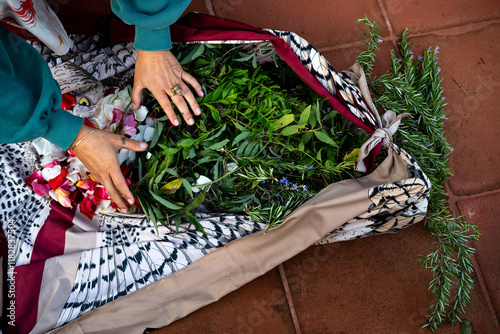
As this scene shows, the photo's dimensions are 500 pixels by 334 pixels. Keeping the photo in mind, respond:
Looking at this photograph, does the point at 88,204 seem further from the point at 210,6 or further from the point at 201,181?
the point at 210,6

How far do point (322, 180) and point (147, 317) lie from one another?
818 millimetres

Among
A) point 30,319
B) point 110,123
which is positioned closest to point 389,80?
point 110,123

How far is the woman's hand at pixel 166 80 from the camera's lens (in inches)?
47.1

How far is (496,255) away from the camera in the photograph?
159 cm

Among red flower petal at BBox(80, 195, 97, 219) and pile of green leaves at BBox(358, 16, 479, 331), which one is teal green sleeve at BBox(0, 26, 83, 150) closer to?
red flower petal at BBox(80, 195, 97, 219)

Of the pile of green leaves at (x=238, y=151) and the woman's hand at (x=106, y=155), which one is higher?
the woman's hand at (x=106, y=155)

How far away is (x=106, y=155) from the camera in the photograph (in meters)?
1.10

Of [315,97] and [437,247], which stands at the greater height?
[315,97]

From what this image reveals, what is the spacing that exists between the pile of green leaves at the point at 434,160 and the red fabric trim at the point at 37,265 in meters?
1.32

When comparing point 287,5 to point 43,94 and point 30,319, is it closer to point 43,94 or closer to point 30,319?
point 43,94

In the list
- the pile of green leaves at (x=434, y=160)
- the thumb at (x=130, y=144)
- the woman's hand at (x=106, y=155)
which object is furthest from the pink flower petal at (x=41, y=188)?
the pile of green leaves at (x=434, y=160)

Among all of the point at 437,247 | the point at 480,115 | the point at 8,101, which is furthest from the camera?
the point at 480,115

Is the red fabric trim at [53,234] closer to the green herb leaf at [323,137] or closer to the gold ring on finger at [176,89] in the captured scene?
the gold ring on finger at [176,89]

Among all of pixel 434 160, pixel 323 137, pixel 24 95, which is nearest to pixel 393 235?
pixel 434 160
